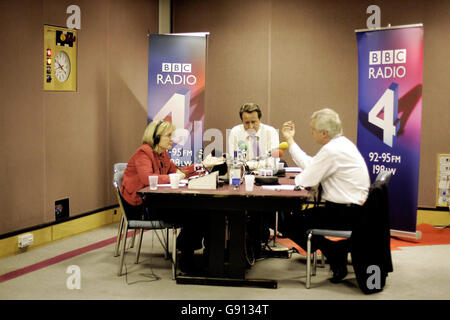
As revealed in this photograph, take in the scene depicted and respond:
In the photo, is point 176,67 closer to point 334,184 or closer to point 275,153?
point 275,153

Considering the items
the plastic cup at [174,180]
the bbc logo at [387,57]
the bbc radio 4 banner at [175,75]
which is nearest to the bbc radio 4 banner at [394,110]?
the bbc logo at [387,57]

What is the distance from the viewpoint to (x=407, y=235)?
5.57 meters

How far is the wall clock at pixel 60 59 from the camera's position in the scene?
5297mm

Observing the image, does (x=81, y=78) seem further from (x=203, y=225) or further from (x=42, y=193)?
(x=203, y=225)

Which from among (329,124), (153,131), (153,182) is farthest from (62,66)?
(329,124)

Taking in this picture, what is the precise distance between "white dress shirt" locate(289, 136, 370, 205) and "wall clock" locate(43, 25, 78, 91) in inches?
113

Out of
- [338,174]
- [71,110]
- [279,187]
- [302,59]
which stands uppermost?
[302,59]

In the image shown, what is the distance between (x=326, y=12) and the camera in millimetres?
6824

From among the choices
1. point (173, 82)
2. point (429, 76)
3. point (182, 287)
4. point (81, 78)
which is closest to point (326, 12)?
point (429, 76)

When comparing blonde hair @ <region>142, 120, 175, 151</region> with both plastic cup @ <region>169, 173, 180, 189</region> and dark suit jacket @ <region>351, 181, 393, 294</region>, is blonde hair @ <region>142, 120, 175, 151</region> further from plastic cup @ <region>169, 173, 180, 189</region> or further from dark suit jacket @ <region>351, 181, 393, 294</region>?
dark suit jacket @ <region>351, 181, 393, 294</region>

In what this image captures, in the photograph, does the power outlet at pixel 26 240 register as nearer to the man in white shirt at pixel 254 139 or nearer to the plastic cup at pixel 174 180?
the plastic cup at pixel 174 180

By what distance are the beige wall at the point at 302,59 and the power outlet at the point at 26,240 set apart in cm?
308

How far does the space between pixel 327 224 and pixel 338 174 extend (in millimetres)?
406

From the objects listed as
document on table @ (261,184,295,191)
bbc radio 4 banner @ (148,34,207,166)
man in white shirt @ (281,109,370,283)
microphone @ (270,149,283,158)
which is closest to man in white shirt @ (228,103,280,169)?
microphone @ (270,149,283,158)
